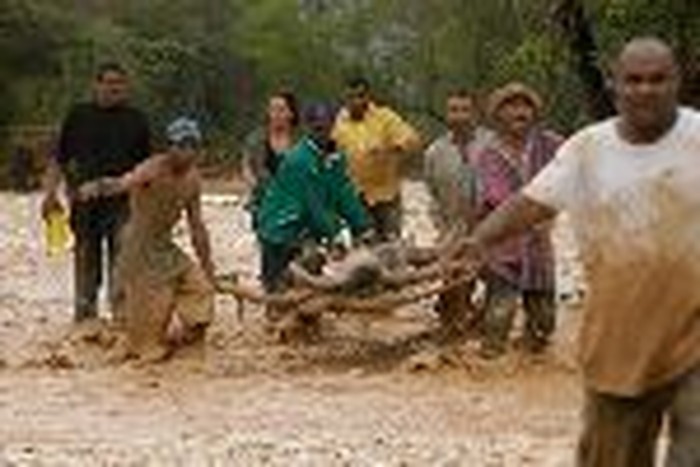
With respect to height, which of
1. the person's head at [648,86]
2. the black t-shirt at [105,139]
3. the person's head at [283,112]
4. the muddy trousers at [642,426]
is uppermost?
the person's head at [648,86]

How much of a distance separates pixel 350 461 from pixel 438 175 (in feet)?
17.7

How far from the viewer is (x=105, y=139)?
15695 mm

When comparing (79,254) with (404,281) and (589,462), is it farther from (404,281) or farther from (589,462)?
(589,462)

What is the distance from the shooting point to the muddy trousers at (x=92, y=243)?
52.0ft

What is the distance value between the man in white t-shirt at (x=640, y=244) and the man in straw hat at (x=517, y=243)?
628 centimetres

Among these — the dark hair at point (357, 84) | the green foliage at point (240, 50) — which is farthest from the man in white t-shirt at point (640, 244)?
the green foliage at point (240, 50)

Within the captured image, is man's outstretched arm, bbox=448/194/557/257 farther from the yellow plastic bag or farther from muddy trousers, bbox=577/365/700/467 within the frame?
the yellow plastic bag

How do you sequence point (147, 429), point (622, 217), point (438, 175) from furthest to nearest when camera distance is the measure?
point (438, 175) < point (147, 429) < point (622, 217)

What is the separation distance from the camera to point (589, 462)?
738cm

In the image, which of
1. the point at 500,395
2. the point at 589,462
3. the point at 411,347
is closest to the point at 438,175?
the point at 411,347

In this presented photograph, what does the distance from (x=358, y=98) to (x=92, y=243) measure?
237cm

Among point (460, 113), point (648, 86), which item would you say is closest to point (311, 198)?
point (460, 113)

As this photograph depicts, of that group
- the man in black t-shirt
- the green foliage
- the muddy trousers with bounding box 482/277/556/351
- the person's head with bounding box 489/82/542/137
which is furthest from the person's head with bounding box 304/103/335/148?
the green foliage

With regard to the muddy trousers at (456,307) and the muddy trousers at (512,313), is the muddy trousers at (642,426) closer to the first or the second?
the muddy trousers at (512,313)
